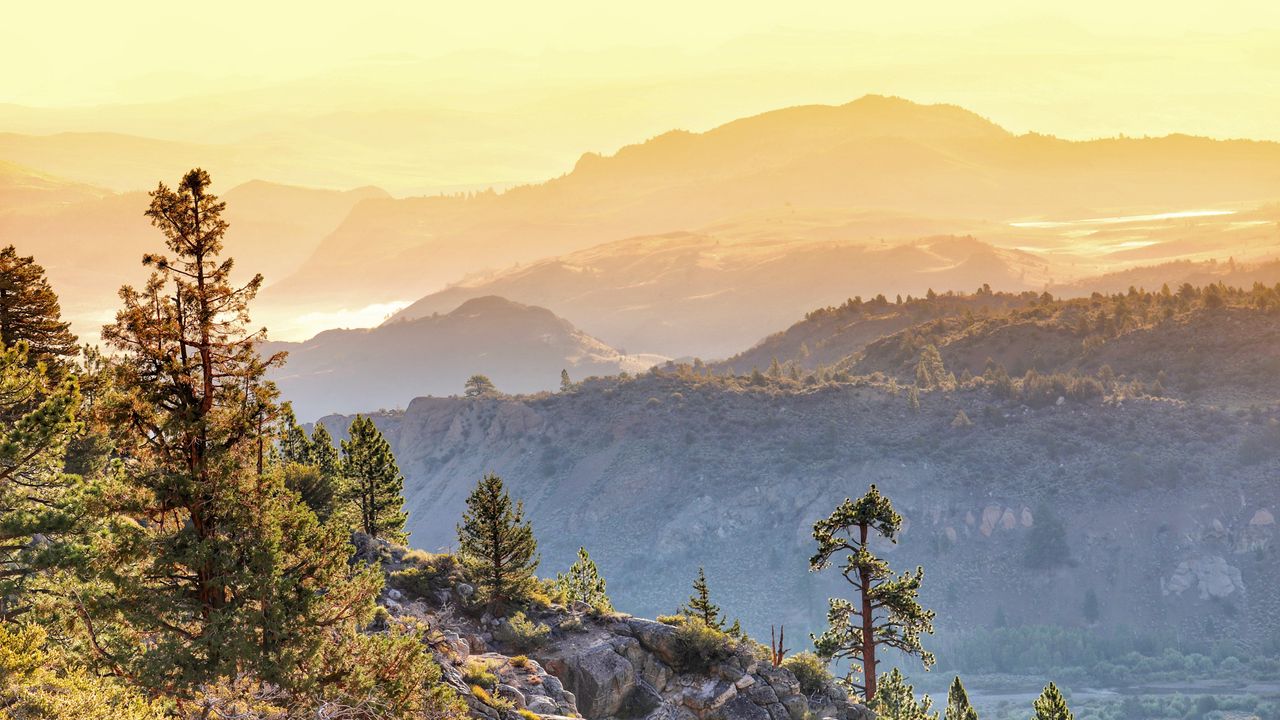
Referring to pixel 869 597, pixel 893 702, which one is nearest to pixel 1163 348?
pixel 893 702

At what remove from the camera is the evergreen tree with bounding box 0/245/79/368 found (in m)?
40.3

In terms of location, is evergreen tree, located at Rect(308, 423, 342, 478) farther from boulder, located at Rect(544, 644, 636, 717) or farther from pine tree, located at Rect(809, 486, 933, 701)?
pine tree, located at Rect(809, 486, 933, 701)

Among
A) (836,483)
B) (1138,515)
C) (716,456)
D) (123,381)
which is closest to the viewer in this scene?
(123,381)

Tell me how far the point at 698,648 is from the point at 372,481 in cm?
1779

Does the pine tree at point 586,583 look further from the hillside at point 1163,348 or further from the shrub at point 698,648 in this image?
the hillside at point 1163,348

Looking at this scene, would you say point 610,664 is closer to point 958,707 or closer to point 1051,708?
point 958,707

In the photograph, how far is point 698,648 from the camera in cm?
5006

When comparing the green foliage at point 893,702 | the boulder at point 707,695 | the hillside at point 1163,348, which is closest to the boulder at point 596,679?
the boulder at point 707,695

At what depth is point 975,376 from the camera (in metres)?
186

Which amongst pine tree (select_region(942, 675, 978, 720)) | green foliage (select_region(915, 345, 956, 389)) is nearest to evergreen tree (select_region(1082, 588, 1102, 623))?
green foliage (select_region(915, 345, 956, 389))

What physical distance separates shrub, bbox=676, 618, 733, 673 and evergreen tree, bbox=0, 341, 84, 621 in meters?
24.3

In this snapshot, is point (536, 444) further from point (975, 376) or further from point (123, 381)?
point (123, 381)

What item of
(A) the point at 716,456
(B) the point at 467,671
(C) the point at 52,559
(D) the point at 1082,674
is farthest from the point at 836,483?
(C) the point at 52,559

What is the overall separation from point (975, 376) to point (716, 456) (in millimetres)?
38671
